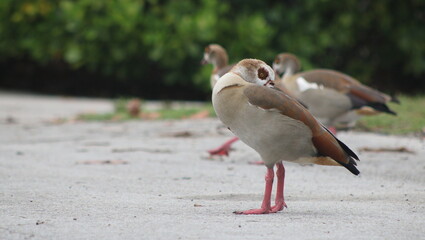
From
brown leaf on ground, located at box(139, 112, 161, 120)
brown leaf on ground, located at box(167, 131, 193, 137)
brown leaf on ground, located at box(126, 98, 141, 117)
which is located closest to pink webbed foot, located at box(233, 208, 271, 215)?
brown leaf on ground, located at box(167, 131, 193, 137)

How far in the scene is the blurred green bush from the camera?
15695 millimetres

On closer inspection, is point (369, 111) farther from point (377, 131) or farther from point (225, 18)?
point (225, 18)

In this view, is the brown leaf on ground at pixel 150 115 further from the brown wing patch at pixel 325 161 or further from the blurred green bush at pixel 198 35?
the brown wing patch at pixel 325 161

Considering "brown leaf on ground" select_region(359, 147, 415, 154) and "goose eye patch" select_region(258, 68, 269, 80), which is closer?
"goose eye patch" select_region(258, 68, 269, 80)

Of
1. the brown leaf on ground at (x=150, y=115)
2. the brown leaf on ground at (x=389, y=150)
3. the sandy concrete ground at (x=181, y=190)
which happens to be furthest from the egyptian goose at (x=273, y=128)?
the brown leaf on ground at (x=150, y=115)

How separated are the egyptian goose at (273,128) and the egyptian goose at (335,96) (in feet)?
12.0

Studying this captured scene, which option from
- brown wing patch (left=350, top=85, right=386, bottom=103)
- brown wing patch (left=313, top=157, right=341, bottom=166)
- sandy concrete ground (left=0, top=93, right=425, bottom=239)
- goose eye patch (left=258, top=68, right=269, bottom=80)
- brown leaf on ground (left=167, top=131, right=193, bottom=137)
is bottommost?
sandy concrete ground (left=0, top=93, right=425, bottom=239)

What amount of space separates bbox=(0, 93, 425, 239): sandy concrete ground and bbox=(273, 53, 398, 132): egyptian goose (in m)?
0.33

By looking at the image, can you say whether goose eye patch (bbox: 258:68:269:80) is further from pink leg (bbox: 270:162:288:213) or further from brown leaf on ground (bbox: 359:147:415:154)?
brown leaf on ground (bbox: 359:147:415:154)

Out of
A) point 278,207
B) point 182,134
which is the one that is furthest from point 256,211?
point 182,134

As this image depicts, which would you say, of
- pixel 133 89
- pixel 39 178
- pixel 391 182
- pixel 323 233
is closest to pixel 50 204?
pixel 39 178

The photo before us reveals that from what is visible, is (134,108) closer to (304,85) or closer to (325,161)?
(304,85)

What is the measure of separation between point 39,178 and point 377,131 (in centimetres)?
487

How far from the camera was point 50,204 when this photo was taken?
5137 millimetres
